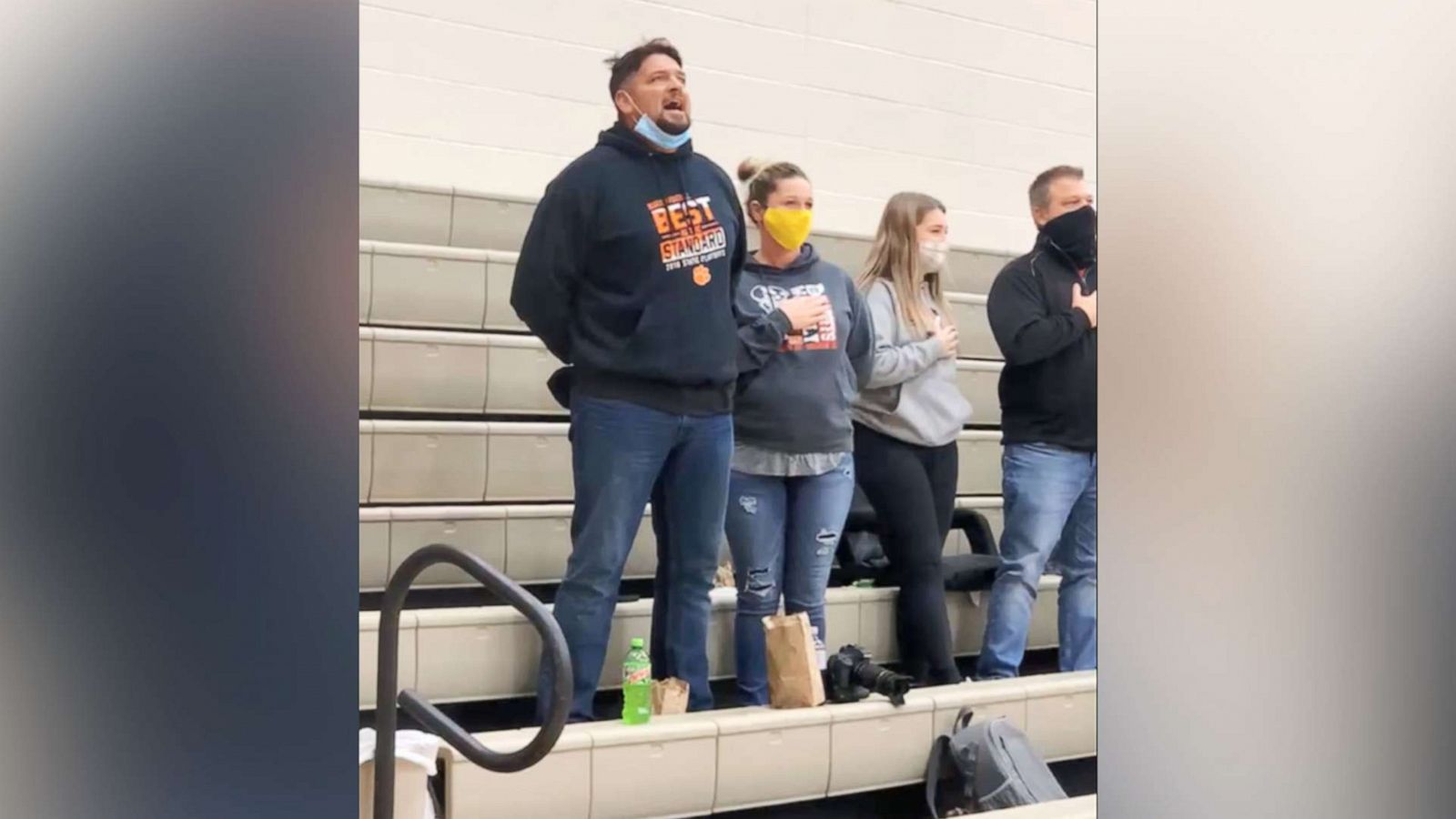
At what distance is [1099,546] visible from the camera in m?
1.01

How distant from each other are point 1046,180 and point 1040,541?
68 centimetres

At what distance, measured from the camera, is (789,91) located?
6.07ft

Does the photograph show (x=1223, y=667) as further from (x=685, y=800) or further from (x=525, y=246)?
(x=525, y=246)

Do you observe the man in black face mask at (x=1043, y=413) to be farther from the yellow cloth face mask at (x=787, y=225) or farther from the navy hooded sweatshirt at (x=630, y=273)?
the navy hooded sweatshirt at (x=630, y=273)

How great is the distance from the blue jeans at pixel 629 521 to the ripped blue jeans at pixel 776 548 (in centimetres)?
7

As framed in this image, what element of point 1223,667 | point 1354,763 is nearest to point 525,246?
point 1223,667

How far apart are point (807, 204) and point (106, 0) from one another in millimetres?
1307

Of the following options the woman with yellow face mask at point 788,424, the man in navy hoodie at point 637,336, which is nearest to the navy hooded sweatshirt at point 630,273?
the man in navy hoodie at point 637,336

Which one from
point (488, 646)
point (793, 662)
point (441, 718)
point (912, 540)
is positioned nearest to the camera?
point (441, 718)

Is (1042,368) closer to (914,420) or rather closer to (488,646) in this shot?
(914,420)

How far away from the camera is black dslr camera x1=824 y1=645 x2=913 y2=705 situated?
6.03 feet

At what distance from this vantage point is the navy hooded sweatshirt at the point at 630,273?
160 centimetres

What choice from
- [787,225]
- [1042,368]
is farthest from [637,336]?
[1042,368]

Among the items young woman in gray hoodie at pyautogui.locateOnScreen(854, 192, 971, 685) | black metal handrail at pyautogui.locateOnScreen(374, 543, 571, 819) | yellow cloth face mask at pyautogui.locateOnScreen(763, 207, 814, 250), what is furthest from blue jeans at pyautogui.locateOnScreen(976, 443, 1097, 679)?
black metal handrail at pyautogui.locateOnScreen(374, 543, 571, 819)
